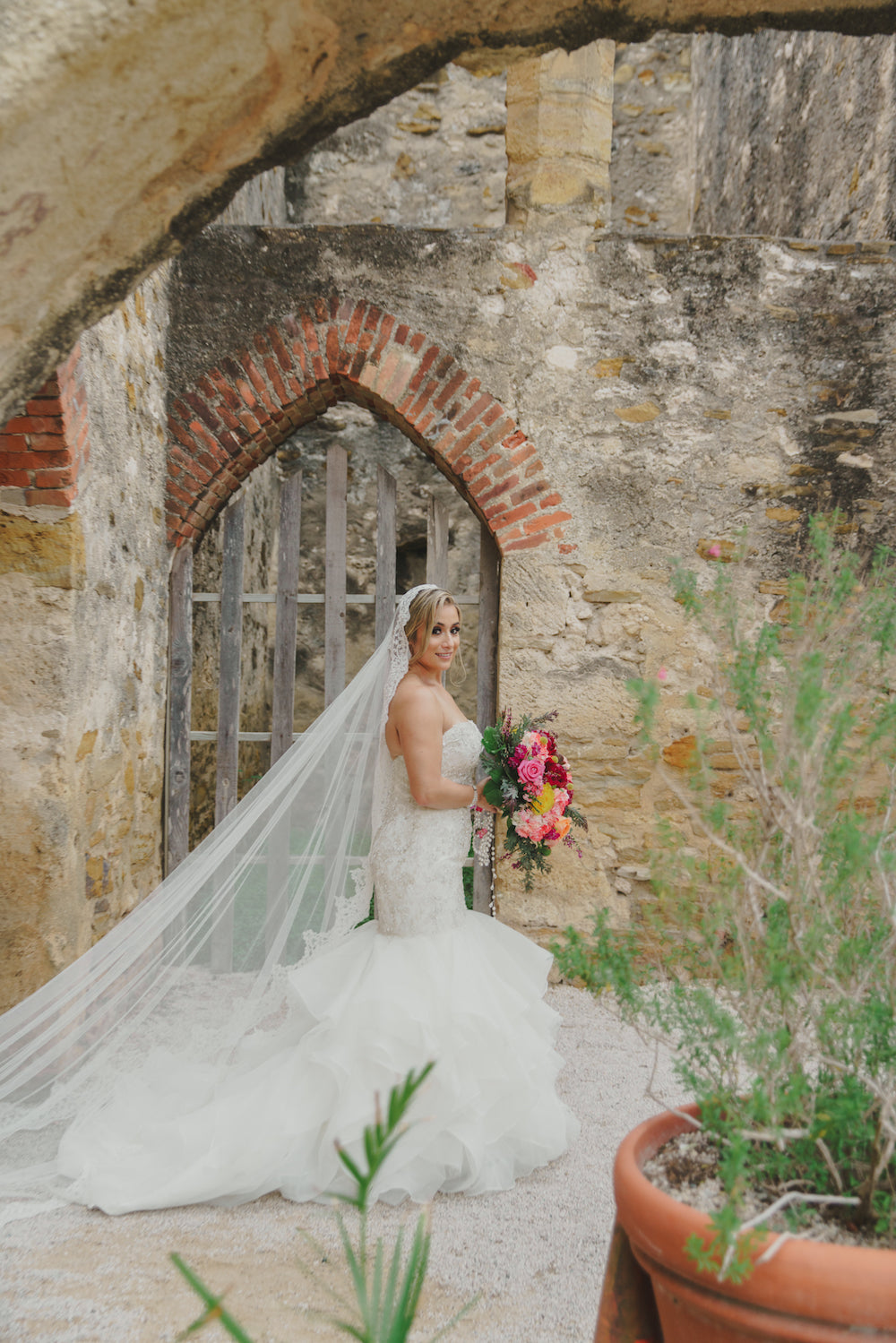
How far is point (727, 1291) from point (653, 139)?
9.19 m

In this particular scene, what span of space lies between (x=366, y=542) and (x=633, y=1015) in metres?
7.63

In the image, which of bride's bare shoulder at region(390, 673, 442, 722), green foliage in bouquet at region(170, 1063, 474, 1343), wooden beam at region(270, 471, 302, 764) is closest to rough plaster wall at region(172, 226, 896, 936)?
wooden beam at region(270, 471, 302, 764)

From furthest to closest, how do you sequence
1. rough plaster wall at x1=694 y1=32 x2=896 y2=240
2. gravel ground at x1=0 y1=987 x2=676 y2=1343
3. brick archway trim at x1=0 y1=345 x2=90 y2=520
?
rough plaster wall at x1=694 y1=32 x2=896 y2=240
brick archway trim at x1=0 y1=345 x2=90 y2=520
gravel ground at x1=0 y1=987 x2=676 y2=1343

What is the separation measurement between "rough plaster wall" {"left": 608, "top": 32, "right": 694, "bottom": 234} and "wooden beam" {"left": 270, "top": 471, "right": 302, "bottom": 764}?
5.38 meters

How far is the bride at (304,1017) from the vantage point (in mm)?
2711

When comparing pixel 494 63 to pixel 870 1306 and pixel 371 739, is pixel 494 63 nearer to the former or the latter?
pixel 870 1306

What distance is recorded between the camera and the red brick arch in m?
4.51

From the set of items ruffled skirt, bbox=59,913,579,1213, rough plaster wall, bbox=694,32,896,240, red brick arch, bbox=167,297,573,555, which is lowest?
ruffled skirt, bbox=59,913,579,1213

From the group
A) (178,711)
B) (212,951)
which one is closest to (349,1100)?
(212,951)

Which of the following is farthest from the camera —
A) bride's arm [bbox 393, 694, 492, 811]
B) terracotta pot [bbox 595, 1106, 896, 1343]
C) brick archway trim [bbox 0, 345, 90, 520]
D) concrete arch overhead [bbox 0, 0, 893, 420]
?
brick archway trim [bbox 0, 345, 90, 520]

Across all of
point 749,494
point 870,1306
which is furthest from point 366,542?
point 870,1306

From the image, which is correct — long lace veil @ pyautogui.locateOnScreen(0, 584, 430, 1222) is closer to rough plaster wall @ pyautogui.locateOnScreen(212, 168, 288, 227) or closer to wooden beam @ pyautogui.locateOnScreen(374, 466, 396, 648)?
wooden beam @ pyautogui.locateOnScreen(374, 466, 396, 648)

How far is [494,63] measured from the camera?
172cm

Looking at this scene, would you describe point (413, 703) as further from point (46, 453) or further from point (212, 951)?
point (46, 453)
